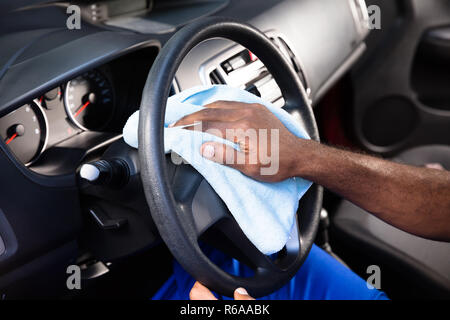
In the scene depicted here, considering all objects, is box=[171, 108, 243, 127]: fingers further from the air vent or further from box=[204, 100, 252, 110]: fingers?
the air vent

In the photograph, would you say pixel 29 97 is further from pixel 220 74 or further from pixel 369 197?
pixel 369 197

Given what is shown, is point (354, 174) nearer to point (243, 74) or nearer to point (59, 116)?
point (243, 74)

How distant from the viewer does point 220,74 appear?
3.44ft

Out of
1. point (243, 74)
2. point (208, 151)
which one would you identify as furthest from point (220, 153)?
point (243, 74)

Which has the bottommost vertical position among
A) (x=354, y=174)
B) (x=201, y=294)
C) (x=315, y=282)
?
(x=315, y=282)

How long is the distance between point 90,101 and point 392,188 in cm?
57

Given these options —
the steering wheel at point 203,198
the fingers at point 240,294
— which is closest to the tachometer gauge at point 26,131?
the steering wheel at point 203,198

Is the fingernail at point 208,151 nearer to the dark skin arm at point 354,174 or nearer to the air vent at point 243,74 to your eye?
the dark skin arm at point 354,174

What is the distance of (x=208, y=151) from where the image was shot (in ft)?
2.23

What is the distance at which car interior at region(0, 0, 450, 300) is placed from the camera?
75cm

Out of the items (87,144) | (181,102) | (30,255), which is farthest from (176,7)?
(30,255)

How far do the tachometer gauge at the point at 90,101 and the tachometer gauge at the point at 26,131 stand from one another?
0.22ft

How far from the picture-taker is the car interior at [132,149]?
0.75 m

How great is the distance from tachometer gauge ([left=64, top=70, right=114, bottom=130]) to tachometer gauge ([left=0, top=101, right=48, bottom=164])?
0.22ft
